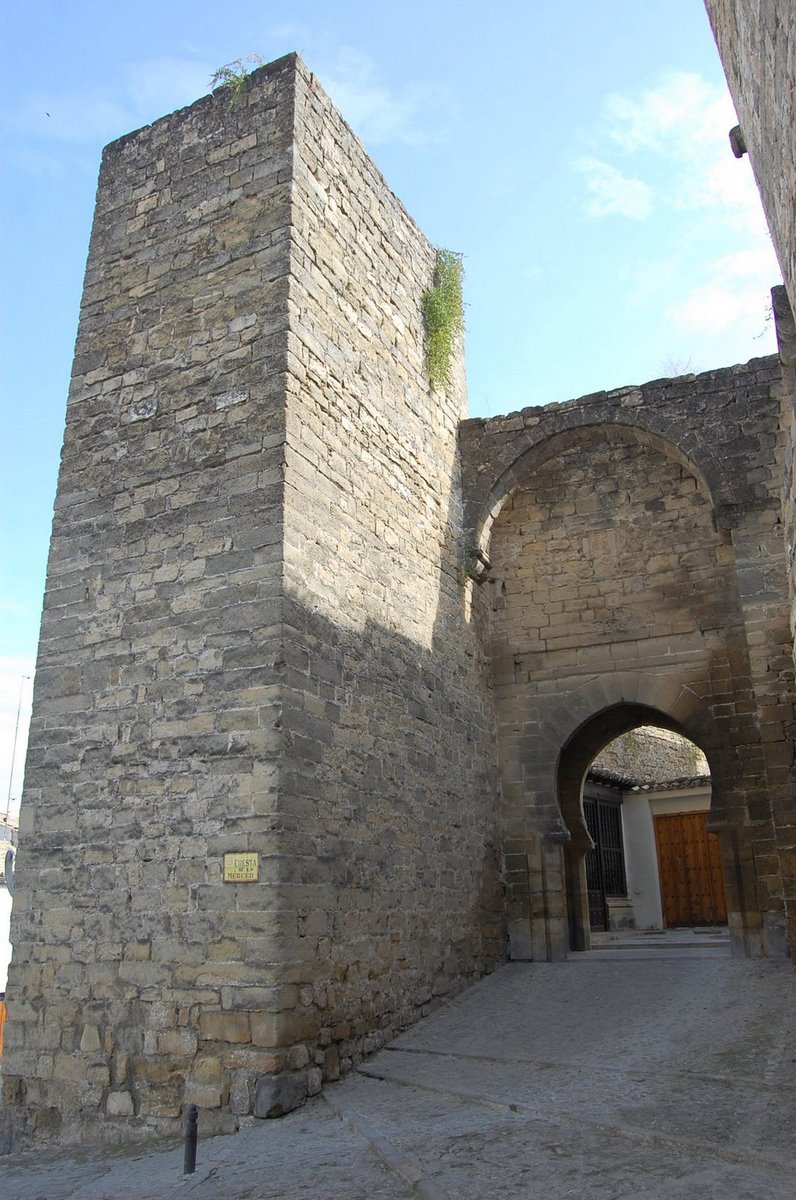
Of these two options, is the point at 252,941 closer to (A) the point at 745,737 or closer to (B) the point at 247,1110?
(B) the point at 247,1110

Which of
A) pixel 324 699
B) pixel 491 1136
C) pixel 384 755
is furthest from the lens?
pixel 384 755

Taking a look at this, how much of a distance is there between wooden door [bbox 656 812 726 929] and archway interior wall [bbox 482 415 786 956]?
23.5 ft

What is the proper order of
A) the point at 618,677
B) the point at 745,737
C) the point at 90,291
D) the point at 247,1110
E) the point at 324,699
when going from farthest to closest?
the point at 618,677
the point at 745,737
the point at 90,291
the point at 324,699
the point at 247,1110

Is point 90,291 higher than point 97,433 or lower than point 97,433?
higher

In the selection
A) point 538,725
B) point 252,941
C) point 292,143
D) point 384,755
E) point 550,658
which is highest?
point 292,143

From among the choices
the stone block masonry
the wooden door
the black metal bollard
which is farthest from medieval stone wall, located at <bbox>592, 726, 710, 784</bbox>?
the black metal bollard

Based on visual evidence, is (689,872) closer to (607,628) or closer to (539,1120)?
(607,628)

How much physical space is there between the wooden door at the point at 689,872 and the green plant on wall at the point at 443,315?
9883 mm

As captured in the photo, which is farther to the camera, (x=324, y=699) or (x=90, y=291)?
(x=90, y=291)

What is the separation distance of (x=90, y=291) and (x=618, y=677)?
5668 mm

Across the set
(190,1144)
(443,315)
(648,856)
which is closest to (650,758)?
(648,856)

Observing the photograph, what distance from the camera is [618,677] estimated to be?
351 inches

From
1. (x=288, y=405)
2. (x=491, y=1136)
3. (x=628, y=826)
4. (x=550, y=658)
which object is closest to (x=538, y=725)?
(x=550, y=658)

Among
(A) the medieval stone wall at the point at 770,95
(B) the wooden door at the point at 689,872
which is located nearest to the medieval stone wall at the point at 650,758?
(B) the wooden door at the point at 689,872
